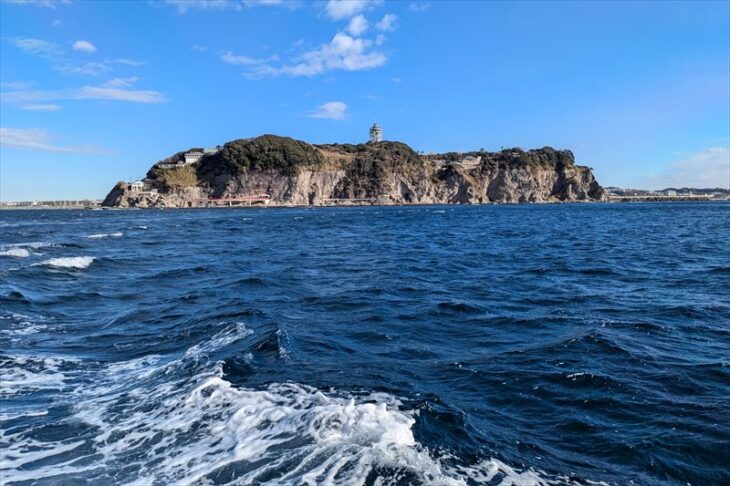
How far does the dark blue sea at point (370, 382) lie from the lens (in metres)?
5.38

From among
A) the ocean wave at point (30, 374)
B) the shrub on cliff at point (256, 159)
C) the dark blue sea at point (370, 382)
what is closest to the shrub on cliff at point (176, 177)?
the shrub on cliff at point (256, 159)

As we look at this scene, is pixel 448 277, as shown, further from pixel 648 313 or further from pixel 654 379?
pixel 654 379

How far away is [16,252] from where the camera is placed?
2672 centimetres

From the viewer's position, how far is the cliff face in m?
151

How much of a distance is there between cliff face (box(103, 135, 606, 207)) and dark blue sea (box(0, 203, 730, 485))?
140 metres

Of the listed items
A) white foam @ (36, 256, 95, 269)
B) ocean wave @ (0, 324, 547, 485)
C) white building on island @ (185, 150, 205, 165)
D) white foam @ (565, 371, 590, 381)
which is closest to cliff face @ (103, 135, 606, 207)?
white building on island @ (185, 150, 205, 165)

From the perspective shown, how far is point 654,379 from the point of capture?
7645 millimetres

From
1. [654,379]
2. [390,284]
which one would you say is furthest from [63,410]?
[390,284]

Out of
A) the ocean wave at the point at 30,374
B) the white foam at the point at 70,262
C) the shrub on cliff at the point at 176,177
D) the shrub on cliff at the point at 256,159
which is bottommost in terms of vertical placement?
the ocean wave at the point at 30,374

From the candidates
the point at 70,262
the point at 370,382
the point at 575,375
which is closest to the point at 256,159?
the point at 70,262

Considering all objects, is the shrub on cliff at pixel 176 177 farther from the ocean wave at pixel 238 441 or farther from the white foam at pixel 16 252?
the ocean wave at pixel 238 441

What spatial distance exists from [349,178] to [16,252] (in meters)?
146

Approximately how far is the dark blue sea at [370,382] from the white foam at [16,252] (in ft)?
33.7

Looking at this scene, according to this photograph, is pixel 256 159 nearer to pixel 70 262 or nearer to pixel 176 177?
pixel 176 177
